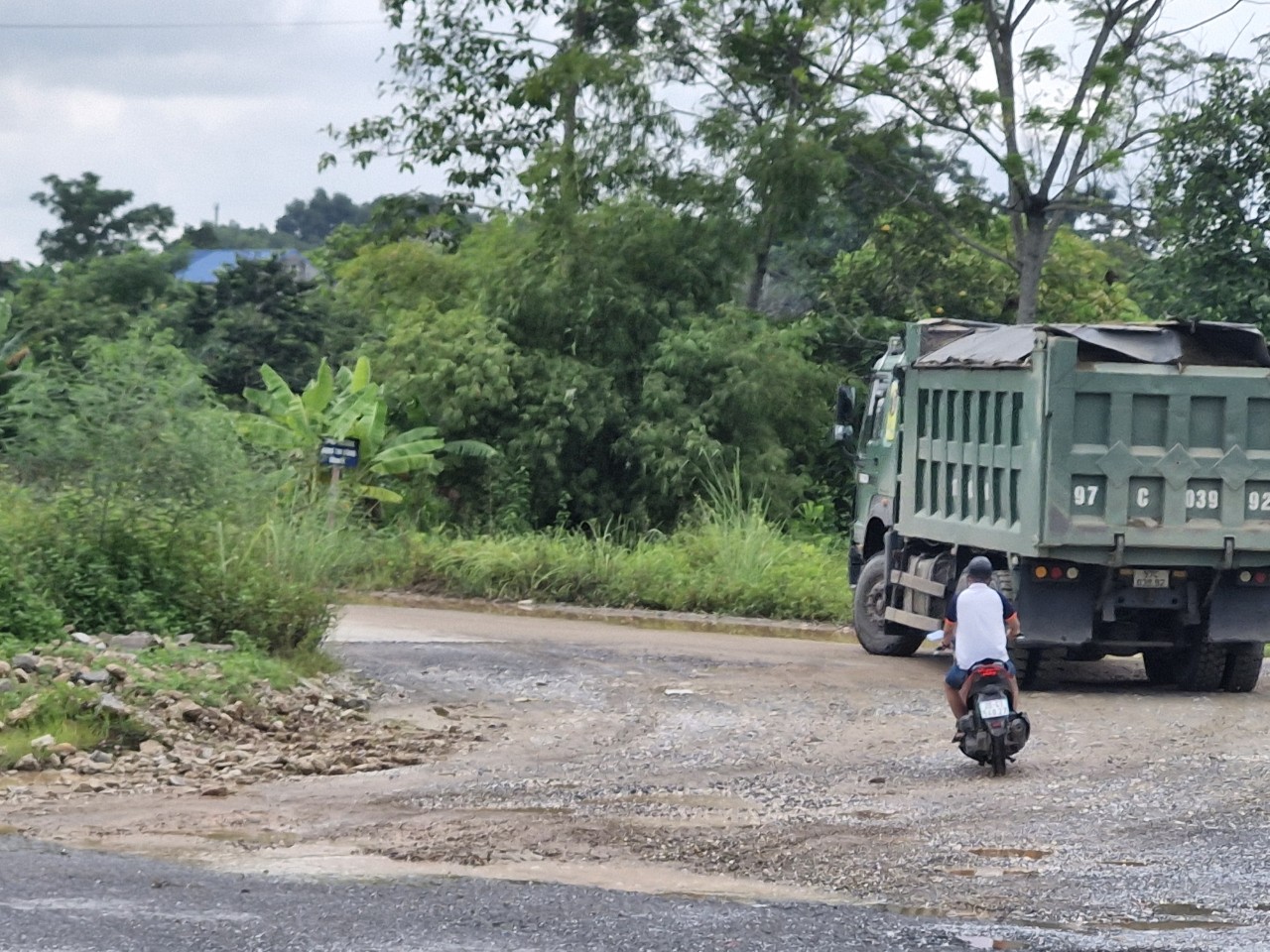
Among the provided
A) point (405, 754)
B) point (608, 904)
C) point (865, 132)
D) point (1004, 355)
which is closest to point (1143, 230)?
point (865, 132)

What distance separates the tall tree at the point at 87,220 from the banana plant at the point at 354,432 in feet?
128

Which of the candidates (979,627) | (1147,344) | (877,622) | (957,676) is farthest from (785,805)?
(877,622)

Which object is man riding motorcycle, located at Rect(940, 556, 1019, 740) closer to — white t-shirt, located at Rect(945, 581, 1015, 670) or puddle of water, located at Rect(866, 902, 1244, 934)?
white t-shirt, located at Rect(945, 581, 1015, 670)

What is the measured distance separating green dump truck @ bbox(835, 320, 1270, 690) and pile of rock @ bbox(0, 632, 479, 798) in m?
4.84

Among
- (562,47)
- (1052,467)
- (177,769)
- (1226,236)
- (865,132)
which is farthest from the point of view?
(562,47)

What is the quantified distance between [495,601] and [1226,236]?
452 inches

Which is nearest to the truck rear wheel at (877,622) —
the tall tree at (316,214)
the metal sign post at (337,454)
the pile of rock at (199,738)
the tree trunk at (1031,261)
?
the pile of rock at (199,738)

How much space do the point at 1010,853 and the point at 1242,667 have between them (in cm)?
735

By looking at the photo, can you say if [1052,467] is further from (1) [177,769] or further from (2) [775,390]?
(2) [775,390]

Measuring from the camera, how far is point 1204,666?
15039 millimetres

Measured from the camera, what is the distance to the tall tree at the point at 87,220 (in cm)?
6331

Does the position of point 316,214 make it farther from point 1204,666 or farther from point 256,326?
point 1204,666

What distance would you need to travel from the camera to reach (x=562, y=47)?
101ft

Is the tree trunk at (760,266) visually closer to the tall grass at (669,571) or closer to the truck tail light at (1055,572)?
the tall grass at (669,571)
